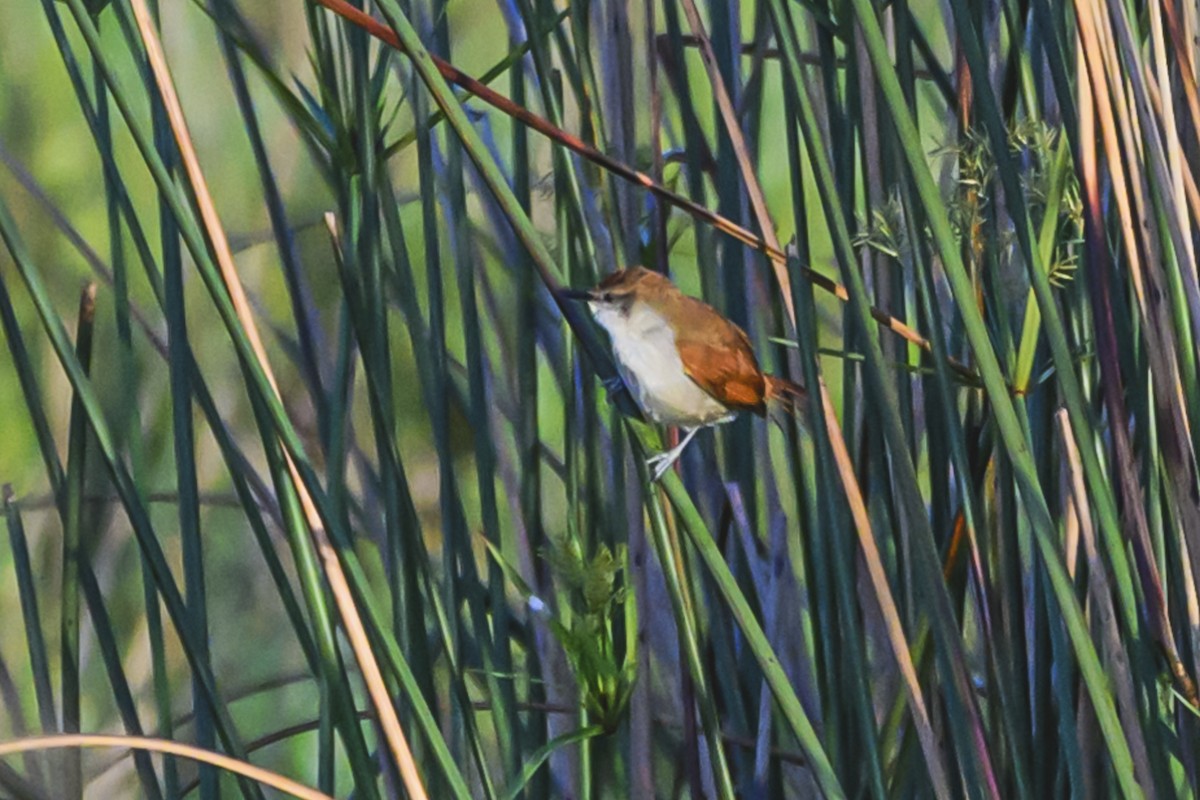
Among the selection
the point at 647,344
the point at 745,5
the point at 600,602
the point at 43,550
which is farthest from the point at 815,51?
the point at 43,550

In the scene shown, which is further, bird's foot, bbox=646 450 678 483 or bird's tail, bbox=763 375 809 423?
bird's tail, bbox=763 375 809 423

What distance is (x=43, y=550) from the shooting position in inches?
55.2

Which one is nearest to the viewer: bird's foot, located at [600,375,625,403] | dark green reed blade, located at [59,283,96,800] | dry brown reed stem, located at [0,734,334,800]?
dry brown reed stem, located at [0,734,334,800]

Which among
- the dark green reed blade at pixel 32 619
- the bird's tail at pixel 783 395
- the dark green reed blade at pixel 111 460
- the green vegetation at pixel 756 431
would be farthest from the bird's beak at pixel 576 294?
the dark green reed blade at pixel 32 619

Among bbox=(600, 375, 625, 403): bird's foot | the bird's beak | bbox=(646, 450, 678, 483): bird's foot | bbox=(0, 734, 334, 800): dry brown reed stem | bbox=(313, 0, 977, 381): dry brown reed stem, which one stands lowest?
bbox=(0, 734, 334, 800): dry brown reed stem

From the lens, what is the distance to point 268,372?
553 millimetres

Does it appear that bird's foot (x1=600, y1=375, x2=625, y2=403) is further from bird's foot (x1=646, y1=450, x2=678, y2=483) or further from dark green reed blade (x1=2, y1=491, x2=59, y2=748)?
dark green reed blade (x1=2, y1=491, x2=59, y2=748)

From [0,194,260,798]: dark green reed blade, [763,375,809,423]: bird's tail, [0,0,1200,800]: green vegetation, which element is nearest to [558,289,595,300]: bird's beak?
[0,0,1200,800]: green vegetation

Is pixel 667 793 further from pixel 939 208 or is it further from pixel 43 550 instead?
pixel 939 208

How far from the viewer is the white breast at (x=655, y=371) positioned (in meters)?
0.82

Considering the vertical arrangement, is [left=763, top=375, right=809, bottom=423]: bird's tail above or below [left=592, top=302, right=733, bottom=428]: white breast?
below

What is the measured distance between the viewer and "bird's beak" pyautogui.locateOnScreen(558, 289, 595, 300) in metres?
0.58

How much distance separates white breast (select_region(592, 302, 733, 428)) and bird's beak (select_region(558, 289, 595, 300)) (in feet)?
0.19

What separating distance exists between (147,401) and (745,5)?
2.74 feet
